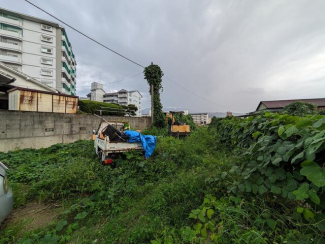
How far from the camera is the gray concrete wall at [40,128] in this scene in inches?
221

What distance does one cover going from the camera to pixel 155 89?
1062 cm

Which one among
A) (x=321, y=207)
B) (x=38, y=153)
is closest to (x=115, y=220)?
(x=321, y=207)

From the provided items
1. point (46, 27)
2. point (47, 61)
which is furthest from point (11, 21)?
point (47, 61)

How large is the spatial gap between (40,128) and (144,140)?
5.82m

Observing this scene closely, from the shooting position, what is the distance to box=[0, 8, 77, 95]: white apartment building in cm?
2191

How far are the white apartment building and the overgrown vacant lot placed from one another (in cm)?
2953

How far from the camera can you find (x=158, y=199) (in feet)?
7.97

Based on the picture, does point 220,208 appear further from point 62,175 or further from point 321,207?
point 62,175

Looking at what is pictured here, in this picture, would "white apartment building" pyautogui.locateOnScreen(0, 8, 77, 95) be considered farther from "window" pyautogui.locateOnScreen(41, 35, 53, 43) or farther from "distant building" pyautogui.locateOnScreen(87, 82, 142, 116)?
"distant building" pyautogui.locateOnScreen(87, 82, 142, 116)

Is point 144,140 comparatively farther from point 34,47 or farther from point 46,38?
point 46,38

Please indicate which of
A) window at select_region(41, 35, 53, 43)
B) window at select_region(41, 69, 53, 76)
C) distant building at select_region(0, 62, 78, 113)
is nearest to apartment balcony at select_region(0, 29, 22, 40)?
window at select_region(41, 35, 53, 43)

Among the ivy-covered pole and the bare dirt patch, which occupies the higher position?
the ivy-covered pole

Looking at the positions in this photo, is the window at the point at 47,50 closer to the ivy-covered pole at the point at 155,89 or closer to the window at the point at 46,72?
the window at the point at 46,72

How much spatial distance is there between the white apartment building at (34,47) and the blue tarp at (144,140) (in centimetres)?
2996
